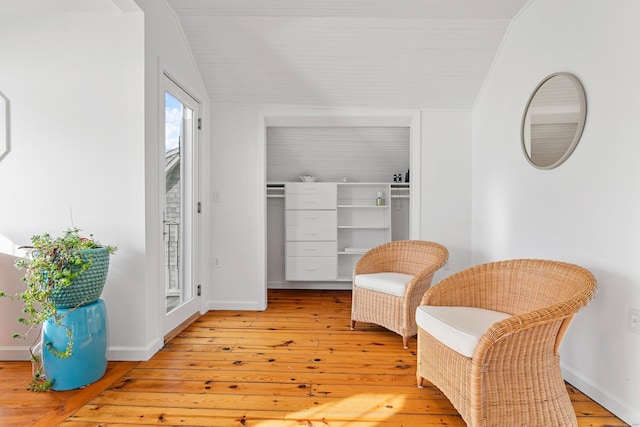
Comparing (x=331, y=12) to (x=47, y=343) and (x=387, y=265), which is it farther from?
(x=47, y=343)

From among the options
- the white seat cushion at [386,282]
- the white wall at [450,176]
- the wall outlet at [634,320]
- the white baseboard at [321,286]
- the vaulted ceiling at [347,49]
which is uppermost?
the vaulted ceiling at [347,49]

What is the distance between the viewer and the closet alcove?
14.2ft

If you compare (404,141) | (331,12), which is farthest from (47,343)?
(404,141)

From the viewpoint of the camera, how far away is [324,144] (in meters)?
4.41

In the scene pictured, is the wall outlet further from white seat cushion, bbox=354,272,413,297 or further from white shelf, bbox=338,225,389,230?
white shelf, bbox=338,225,389,230

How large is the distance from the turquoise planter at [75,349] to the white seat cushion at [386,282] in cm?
190

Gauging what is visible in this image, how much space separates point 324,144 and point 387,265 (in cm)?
184

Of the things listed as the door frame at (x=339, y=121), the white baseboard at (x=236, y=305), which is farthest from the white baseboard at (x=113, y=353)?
the door frame at (x=339, y=121)

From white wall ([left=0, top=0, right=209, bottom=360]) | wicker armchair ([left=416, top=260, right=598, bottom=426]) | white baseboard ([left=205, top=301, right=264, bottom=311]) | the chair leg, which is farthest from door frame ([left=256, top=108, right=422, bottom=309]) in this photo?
wicker armchair ([left=416, top=260, right=598, bottom=426])

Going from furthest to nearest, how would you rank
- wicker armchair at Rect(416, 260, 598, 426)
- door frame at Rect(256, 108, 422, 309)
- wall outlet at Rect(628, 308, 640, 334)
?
door frame at Rect(256, 108, 422, 309), wall outlet at Rect(628, 308, 640, 334), wicker armchair at Rect(416, 260, 598, 426)

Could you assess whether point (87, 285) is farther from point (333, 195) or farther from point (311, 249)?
point (333, 195)

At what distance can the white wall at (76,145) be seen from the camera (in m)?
2.35

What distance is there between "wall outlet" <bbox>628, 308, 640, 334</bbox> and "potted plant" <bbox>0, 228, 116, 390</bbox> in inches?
110

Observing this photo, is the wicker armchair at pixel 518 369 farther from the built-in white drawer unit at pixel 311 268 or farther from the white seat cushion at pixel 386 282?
the built-in white drawer unit at pixel 311 268
